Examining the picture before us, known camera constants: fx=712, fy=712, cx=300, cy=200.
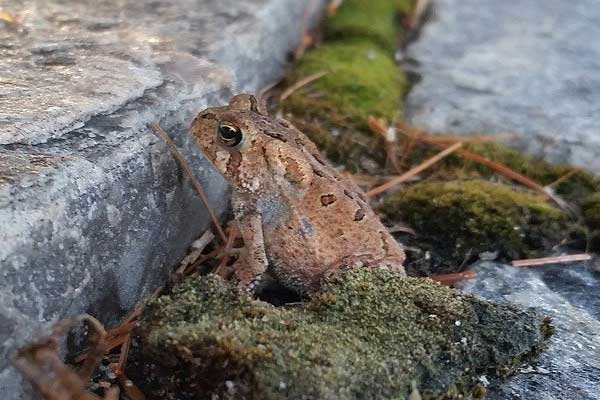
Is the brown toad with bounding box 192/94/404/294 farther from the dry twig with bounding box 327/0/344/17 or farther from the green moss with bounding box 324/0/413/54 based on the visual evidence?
the dry twig with bounding box 327/0/344/17

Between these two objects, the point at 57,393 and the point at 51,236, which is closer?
the point at 57,393

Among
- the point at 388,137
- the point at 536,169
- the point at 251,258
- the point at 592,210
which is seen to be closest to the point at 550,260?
the point at 592,210

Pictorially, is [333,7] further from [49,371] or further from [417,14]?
[49,371]

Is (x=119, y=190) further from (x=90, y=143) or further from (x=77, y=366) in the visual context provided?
(x=77, y=366)

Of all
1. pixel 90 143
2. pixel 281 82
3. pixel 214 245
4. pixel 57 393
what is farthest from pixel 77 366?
pixel 281 82

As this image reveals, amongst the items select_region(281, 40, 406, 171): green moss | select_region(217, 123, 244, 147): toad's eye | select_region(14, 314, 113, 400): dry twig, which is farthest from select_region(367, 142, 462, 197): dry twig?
select_region(14, 314, 113, 400): dry twig

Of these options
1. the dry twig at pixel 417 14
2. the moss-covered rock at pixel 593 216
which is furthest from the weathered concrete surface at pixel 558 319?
the dry twig at pixel 417 14

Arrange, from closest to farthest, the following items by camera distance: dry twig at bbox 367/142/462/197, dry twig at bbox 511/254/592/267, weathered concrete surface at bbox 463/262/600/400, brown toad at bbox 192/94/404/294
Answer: weathered concrete surface at bbox 463/262/600/400
brown toad at bbox 192/94/404/294
dry twig at bbox 511/254/592/267
dry twig at bbox 367/142/462/197
